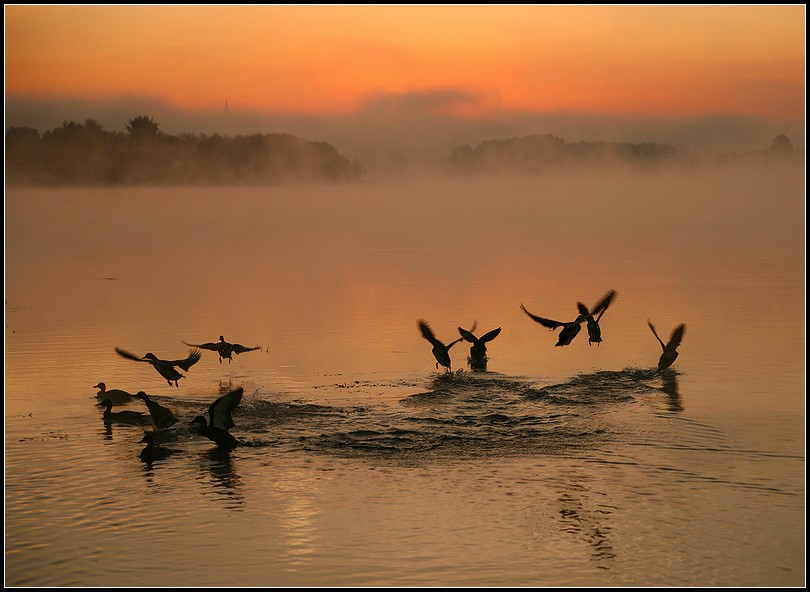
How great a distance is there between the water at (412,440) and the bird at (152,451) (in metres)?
0.18

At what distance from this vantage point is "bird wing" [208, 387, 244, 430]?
50.1 feet

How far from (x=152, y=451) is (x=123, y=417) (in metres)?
1.89

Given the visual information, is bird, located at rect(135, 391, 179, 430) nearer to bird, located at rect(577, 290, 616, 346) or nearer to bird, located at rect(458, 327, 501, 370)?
bird, located at rect(458, 327, 501, 370)

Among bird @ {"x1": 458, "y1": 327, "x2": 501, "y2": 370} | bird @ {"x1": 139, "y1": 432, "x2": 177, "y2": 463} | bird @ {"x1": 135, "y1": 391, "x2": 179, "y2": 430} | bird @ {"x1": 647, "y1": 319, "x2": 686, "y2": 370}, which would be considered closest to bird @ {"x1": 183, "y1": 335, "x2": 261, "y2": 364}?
bird @ {"x1": 458, "y1": 327, "x2": 501, "y2": 370}

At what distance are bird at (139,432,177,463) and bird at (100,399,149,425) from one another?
1.58 metres

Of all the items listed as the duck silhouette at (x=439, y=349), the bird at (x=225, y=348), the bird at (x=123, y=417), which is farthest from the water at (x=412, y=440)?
the bird at (x=225, y=348)

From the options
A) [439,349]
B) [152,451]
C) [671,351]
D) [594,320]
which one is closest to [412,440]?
[152,451]

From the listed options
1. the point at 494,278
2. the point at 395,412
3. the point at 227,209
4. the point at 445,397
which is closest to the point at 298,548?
the point at 395,412

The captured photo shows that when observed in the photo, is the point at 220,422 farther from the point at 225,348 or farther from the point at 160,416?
the point at 225,348

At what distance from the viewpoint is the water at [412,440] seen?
1173 centimetres

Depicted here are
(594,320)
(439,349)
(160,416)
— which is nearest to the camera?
(160,416)

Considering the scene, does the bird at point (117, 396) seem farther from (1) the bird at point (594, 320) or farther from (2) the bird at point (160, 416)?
(1) the bird at point (594, 320)

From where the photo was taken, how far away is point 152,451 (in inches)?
604

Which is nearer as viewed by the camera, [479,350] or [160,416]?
[160,416]
